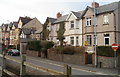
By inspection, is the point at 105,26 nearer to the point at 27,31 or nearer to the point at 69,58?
the point at 69,58

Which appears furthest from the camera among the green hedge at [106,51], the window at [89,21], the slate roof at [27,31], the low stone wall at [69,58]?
the slate roof at [27,31]

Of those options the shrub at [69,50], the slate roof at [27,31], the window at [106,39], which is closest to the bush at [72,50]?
the shrub at [69,50]

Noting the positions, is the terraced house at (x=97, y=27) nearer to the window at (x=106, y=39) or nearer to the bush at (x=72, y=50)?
the window at (x=106, y=39)

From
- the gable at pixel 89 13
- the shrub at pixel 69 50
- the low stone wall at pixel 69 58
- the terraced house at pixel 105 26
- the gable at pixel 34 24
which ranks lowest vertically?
the low stone wall at pixel 69 58

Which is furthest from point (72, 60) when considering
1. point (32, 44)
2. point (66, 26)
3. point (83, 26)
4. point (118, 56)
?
point (32, 44)

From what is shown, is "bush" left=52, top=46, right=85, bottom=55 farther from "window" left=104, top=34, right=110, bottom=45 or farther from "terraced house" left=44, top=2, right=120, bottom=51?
"window" left=104, top=34, right=110, bottom=45

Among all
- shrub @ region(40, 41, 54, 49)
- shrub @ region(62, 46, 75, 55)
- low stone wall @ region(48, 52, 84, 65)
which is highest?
shrub @ region(40, 41, 54, 49)

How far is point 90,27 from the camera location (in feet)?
83.6

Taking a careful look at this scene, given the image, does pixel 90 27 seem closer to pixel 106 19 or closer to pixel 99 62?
pixel 106 19

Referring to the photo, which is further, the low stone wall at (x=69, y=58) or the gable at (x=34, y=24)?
the gable at (x=34, y=24)

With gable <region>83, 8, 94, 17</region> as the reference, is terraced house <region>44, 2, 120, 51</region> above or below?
below

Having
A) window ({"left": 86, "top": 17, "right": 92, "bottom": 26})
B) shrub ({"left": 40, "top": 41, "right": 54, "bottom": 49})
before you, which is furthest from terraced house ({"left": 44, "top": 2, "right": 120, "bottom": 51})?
shrub ({"left": 40, "top": 41, "right": 54, "bottom": 49})

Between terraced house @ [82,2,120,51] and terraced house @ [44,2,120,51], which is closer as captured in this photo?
terraced house @ [82,2,120,51]

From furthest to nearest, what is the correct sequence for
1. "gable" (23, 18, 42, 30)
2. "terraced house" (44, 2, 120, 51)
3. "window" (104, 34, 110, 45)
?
"gable" (23, 18, 42, 30) < "window" (104, 34, 110, 45) < "terraced house" (44, 2, 120, 51)
